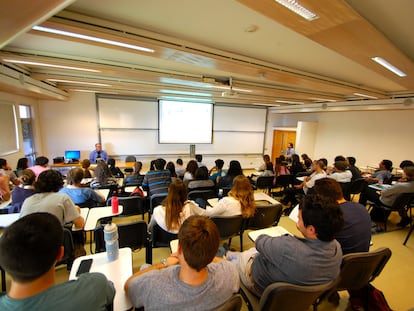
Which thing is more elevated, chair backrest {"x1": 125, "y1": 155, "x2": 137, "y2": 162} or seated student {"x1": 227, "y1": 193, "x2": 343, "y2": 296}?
seated student {"x1": 227, "y1": 193, "x2": 343, "y2": 296}

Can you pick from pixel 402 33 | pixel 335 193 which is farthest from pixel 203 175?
pixel 402 33

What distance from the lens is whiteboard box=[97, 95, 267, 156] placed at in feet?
22.6

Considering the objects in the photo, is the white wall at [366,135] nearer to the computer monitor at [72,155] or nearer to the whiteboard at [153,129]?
the whiteboard at [153,129]

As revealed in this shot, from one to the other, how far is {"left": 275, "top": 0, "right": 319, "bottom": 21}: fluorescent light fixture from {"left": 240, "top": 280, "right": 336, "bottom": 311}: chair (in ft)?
6.23

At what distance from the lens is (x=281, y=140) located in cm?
996

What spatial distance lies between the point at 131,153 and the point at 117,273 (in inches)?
254

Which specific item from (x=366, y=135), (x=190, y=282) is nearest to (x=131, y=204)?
(x=190, y=282)

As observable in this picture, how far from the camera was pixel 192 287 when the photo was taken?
0.97m

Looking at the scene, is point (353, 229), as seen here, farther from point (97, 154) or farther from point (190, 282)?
point (97, 154)

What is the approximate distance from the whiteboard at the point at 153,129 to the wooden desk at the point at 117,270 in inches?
243

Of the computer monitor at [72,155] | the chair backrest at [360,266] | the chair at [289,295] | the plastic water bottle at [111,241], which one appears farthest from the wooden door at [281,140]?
the plastic water bottle at [111,241]

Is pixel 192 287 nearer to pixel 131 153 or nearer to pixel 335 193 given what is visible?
pixel 335 193

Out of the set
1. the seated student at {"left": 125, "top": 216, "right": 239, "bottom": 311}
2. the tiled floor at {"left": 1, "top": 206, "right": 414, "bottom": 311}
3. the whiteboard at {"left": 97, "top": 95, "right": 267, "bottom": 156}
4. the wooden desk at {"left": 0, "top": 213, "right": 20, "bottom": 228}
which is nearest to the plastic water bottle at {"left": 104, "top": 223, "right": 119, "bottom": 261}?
the seated student at {"left": 125, "top": 216, "right": 239, "bottom": 311}

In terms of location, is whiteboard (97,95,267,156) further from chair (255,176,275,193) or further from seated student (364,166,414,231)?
seated student (364,166,414,231)
